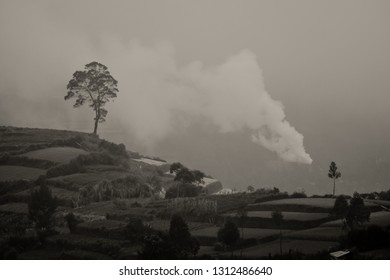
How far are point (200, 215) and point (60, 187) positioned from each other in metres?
7.90

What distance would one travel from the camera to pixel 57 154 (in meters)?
29.4

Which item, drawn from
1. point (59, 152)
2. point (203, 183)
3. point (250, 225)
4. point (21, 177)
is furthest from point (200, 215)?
point (59, 152)

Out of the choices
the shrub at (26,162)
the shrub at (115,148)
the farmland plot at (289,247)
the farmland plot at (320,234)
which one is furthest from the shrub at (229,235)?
the shrub at (115,148)

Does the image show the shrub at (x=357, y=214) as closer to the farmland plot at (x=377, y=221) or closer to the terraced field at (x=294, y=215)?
the farmland plot at (x=377, y=221)

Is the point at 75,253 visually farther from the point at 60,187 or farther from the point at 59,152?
the point at 59,152

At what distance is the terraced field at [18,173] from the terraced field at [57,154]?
1.45 m

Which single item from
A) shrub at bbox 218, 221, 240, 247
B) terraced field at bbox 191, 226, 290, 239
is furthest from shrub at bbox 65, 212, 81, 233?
shrub at bbox 218, 221, 240, 247

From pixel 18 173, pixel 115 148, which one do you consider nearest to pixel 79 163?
pixel 18 173

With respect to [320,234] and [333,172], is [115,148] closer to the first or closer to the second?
[333,172]

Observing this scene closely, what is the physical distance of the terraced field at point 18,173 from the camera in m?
25.1

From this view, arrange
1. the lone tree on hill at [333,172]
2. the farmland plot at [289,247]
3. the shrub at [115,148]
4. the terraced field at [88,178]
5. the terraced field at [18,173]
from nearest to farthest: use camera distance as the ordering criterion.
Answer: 1. the farmland plot at [289,247]
2. the lone tree on hill at [333,172]
3. the terraced field at [18,173]
4. the terraced field at [88,178]
5. the shrub at [115,148]

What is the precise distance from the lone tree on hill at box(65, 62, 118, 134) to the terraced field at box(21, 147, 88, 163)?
4846 millimetres

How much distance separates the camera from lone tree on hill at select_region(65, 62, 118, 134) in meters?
34.4

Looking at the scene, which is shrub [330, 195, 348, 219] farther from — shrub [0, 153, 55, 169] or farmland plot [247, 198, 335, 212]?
shrub [0, 153, 55, 169]
